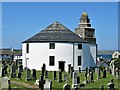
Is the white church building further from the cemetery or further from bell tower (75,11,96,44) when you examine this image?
the cemetery

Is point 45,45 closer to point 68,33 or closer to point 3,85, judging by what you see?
point 68,33

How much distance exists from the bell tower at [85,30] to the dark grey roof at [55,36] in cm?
812

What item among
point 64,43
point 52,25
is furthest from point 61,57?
point 52,25

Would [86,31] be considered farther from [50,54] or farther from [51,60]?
[51,60]

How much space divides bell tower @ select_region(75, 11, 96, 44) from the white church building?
26.0ft

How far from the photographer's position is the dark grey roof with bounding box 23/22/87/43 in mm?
49031

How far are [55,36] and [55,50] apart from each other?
2.01m

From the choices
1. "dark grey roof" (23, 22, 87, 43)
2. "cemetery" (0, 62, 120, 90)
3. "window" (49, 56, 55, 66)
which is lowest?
"cemetery" (0, 62, 120, 90)

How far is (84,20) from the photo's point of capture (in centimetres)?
6144

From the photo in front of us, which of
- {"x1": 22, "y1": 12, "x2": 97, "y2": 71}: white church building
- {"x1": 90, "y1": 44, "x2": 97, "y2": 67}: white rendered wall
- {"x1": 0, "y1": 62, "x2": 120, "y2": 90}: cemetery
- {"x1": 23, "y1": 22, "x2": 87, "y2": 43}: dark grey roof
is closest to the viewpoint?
{"x1": 0, "y1": 62, "x2": 120, "y2": 90}: cemetery

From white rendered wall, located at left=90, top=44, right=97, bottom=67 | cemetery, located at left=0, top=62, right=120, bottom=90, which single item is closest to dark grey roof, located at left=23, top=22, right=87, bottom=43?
white rendered wall, located at left=90, top=44, right=97, bottom=67

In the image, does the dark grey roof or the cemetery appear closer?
the cemetery

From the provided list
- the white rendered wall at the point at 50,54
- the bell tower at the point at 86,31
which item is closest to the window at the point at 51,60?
the white rendered wall at the point at 50,54

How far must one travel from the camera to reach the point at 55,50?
161 ft
